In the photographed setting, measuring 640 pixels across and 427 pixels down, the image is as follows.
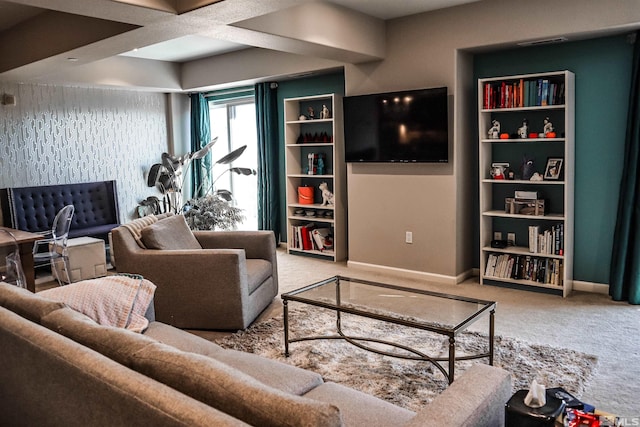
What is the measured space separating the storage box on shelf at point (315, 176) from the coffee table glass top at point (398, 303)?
2623 mm

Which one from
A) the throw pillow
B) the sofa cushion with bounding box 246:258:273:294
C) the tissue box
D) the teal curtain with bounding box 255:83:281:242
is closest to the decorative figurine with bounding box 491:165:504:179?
the sofa cushion with bounding box 246:258:273:294

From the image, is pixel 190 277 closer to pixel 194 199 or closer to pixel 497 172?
pixel 497 172

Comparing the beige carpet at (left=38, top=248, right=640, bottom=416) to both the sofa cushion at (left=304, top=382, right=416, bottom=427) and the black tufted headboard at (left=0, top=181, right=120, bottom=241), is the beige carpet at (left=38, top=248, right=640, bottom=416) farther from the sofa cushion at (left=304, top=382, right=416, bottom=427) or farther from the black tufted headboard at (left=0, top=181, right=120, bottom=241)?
the sofa cushion at (left=304, top=382, right=416, bottom=427)

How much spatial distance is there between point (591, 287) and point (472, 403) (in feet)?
12.4

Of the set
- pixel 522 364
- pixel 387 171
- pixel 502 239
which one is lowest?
pixel 522 364

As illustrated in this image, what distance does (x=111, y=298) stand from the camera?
8.35ft

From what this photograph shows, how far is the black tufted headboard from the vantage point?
20.6ft

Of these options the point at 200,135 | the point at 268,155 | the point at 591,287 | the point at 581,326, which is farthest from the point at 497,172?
the point at 200,135

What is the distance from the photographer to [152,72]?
7.27 m


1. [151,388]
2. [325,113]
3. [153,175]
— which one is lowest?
[151,388]

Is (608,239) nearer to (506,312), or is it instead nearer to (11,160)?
(506,312)

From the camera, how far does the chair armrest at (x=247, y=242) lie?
4543mm

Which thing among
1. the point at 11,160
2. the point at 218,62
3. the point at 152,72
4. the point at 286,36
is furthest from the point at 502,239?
the point at 11,160

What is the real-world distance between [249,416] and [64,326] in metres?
0.96
